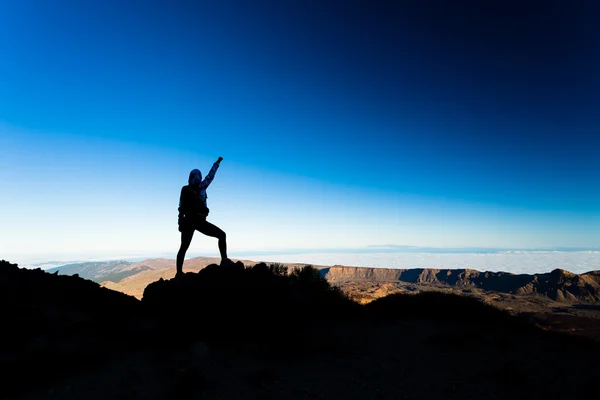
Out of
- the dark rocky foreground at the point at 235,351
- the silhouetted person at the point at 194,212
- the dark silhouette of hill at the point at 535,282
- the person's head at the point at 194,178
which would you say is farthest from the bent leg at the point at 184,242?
the dark silhouette of hill at the point at 535,282

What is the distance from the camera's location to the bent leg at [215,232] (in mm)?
9336

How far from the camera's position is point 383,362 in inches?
306

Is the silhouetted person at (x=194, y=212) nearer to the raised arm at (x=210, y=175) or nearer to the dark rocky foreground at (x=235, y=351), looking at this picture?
the raised arm at (x=210, y=175)

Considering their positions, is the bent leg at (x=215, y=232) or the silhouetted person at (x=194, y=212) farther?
the bent leg at (x=215, y=232)

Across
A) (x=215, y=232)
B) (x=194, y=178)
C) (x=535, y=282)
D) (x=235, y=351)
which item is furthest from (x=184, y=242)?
(x=535, y=282)

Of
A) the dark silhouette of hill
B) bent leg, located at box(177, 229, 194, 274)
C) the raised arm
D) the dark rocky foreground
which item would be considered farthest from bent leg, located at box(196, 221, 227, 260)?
the dark silhouette of hill

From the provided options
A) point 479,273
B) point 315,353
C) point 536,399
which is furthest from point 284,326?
point 479,273

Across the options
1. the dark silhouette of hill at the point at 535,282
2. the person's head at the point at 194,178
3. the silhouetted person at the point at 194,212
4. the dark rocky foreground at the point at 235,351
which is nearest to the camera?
the dark rocky foreground at the point at 235,351

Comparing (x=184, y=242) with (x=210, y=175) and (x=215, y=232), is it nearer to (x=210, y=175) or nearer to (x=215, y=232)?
(x=215, y=232)

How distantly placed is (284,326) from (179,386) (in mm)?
3430

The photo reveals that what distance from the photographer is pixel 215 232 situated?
948 cm

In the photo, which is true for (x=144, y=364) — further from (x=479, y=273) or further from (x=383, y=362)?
(x=479, y=273)

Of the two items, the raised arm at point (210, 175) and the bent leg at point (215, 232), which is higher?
the raised arm at point (210, 175)

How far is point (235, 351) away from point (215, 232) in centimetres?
359
